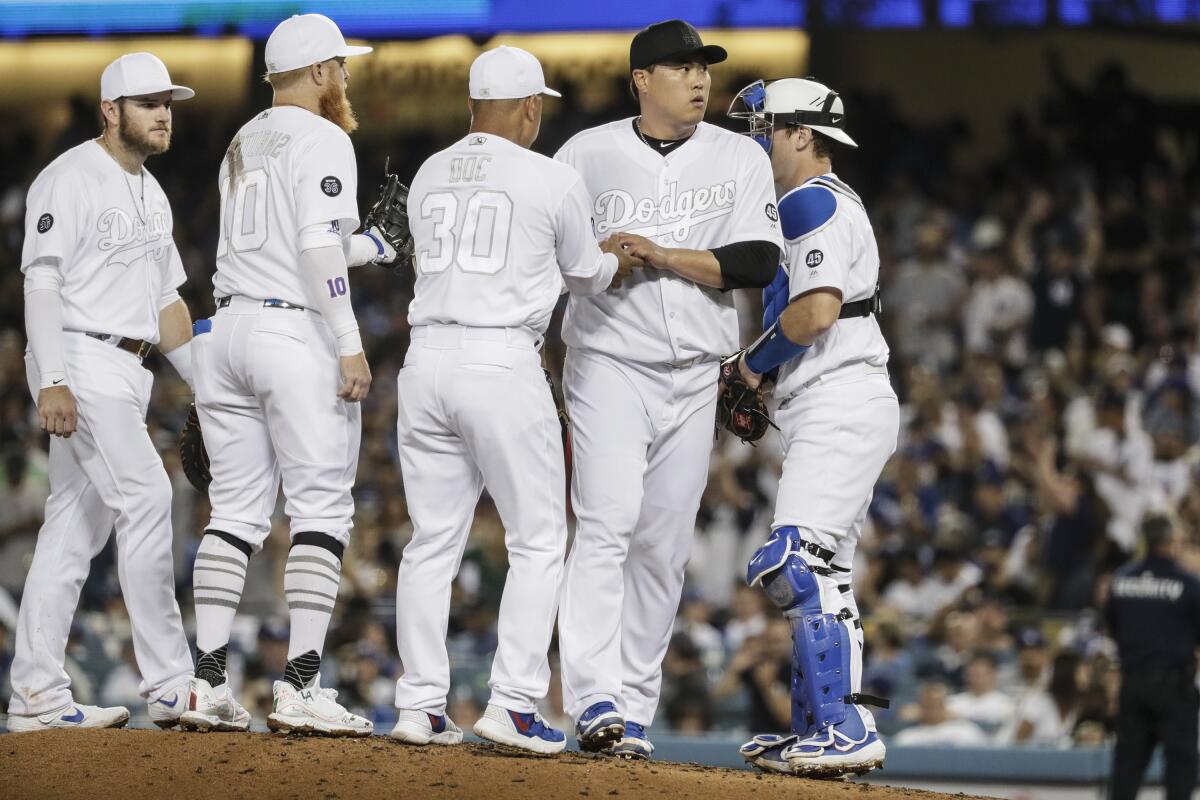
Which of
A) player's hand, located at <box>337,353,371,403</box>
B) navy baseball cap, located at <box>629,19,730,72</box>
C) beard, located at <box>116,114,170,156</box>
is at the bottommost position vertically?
player's hand, located at <box>337,353,371,403</box>

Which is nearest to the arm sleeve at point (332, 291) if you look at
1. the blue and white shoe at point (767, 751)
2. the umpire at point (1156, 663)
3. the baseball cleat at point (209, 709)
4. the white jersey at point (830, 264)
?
the baseball cleat at point (209, 709)

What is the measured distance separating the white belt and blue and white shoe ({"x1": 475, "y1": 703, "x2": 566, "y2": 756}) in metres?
1.22

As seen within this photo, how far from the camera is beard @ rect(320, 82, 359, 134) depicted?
5.89m

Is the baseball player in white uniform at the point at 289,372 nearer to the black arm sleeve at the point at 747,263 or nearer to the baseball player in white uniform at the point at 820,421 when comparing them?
the black arm sleeve at the point at 747,263

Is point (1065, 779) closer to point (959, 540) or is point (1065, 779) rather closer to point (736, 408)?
point (959, 540)

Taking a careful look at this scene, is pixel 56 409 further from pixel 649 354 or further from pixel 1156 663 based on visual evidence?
pixel 1156 663

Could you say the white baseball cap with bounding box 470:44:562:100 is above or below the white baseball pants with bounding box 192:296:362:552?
above

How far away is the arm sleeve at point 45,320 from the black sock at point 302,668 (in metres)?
1.34

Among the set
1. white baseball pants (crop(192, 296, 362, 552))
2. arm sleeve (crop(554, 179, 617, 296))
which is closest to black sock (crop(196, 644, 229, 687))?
Answer: white baseball pants (crop(192, 296, 362, 552))

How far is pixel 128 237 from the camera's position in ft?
19.9

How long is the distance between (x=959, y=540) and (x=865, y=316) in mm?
6378

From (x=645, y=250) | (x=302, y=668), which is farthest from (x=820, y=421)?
(x=302, y=668)

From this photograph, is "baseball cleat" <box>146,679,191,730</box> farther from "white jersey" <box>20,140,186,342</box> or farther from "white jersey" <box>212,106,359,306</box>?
"white jersey" <box>212,106,359,306</box>

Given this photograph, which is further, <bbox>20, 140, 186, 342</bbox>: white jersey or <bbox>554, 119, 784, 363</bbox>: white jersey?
<bbox>20, 140, 186, 342</bbox>: white jersey
